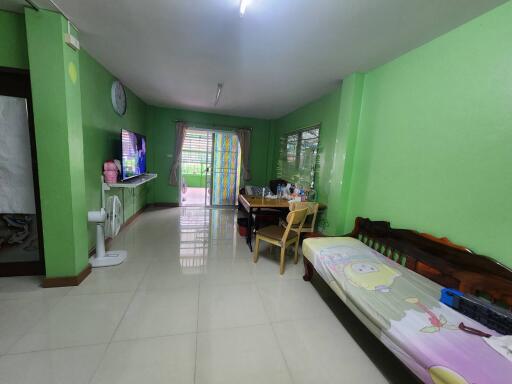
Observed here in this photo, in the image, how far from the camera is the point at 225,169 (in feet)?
19.0

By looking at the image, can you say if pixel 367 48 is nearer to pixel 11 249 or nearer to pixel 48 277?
pixel 48 277

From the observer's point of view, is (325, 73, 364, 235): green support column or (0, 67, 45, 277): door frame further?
(325, 73, 364, 235): green support column

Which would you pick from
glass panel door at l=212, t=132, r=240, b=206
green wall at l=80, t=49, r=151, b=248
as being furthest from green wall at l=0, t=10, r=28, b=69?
glass panel door at l=212, t=132, r=240, b=206

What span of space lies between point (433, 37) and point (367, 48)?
50 centimetres

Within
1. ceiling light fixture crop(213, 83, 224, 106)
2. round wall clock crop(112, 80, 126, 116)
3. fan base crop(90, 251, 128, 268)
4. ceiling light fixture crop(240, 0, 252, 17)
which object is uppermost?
ceiling light fixture crop(213, 83, 224, 106)

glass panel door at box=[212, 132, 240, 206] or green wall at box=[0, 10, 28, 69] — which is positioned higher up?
green wall at box=[0, 10, 28, 69]

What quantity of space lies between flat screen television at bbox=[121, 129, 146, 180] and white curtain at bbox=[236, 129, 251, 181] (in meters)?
2.44

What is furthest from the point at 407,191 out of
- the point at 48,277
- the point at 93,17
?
the point at 48,277

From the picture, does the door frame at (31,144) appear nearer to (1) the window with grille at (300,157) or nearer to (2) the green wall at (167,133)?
(2) the green wall at (167,133)

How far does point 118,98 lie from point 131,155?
90 centimetres

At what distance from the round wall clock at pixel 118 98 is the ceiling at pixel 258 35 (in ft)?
0.67

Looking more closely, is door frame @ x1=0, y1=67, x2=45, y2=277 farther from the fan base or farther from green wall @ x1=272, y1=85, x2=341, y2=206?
green wall @ x1=272, y1=85, x2=341, y2=206

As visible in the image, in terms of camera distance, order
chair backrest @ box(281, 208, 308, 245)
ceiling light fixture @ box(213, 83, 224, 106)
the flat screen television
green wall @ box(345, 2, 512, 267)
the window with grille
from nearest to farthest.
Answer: green wall @ box(345, 2, 512, 267), chair backrest @ box(281, 208, 308, 245), the flat screen television, ceiling light fixture @ box(213, 83, 224, 106), the window with grille

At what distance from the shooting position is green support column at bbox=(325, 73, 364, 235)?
8.48ft
